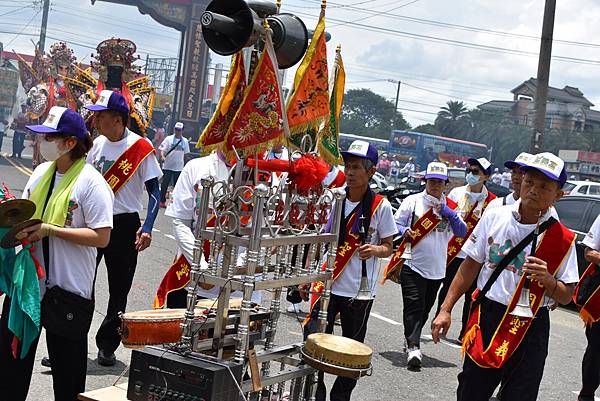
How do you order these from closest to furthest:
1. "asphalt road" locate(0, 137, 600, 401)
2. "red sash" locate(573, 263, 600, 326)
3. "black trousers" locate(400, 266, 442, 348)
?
"asphalt road" locate(0, 137, 600, 401) < "red sash" locate(573, 263, 600, 326) < "black trousers" locate(400, 266, 442, 348)

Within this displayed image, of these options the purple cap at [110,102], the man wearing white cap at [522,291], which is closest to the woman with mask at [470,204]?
the purple cap at [110,102]

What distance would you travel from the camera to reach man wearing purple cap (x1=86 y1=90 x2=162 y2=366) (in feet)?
22.4

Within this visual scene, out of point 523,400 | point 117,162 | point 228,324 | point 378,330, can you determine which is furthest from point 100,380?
point 378,330

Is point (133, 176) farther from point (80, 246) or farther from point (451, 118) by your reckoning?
point (451, 118)

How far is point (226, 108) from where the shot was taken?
429cm

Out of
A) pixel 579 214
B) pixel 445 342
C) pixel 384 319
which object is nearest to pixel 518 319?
pixel 445 342

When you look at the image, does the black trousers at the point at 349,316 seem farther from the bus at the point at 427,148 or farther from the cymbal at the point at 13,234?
the bus at the point at 427,148

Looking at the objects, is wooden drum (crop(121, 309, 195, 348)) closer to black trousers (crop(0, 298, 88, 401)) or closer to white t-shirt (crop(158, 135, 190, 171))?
black trousers (crop(0, 298, 88, 401))

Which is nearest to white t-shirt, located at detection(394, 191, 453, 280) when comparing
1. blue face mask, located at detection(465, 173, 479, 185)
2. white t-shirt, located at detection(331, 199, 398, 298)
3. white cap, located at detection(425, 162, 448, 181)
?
white cap, located at detection(425, 162, 448, 181)

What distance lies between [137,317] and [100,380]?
230 centimetres

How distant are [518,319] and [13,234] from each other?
277 centimetres

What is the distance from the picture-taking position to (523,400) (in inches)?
197

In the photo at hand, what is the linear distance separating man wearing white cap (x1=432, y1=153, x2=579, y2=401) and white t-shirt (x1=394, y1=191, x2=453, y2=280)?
362cm

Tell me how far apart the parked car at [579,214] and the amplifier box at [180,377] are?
10.5 metres
